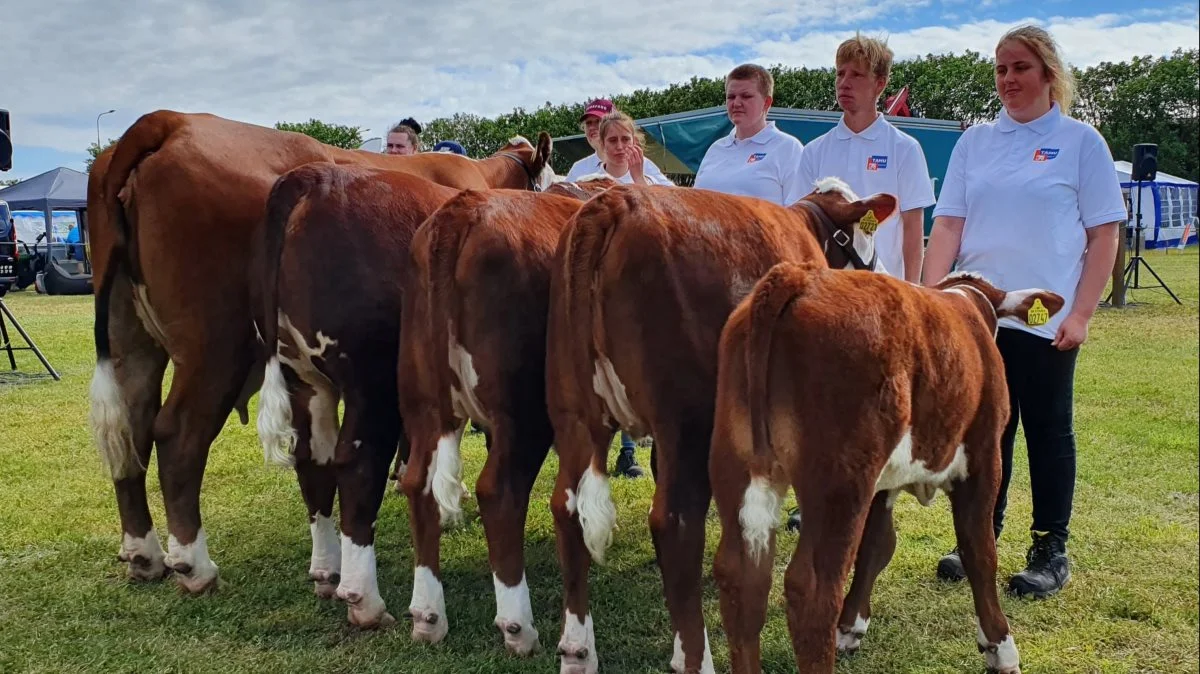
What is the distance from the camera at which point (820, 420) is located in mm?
2459

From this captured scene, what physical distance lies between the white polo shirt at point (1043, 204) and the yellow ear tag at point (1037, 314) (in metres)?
0.41

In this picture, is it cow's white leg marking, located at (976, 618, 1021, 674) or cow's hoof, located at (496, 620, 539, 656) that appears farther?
cow's hoof, located at (496, 620, 539, 656)

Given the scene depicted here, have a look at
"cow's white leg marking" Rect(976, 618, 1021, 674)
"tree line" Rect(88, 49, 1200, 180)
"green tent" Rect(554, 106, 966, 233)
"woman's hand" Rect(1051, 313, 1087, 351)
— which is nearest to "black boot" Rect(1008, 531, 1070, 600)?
"cow's white leg marking" Rect(976, 618, 1021, 674)

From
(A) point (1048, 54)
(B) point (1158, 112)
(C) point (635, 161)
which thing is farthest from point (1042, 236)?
(B) point (1158, 112)

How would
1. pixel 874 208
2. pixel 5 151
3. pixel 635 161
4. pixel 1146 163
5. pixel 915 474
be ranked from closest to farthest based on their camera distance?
pixel 915 474
pixel 874 208
pixel 635 161
pixel 5 151
pixel 1146 163

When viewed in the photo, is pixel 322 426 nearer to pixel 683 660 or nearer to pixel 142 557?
pixel 142 557

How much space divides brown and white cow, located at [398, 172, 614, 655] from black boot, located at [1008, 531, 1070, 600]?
88.9 inches

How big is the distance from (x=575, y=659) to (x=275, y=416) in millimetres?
1647

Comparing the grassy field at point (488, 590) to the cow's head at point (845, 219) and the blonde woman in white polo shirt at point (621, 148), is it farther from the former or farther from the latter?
the blonde woman in white polo shirt at point (621, 148)

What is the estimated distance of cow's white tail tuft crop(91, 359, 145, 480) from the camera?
4.18 m

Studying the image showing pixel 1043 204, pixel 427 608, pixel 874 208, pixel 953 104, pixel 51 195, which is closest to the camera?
pixel 427 608

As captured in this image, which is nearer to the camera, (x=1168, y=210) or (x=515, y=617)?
(x=515, y=617)

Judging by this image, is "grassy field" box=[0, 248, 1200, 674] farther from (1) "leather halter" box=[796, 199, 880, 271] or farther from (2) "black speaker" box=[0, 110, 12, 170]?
(2) "black speaker" box=[0, 110, 12, 170]

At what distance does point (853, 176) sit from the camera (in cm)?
446
